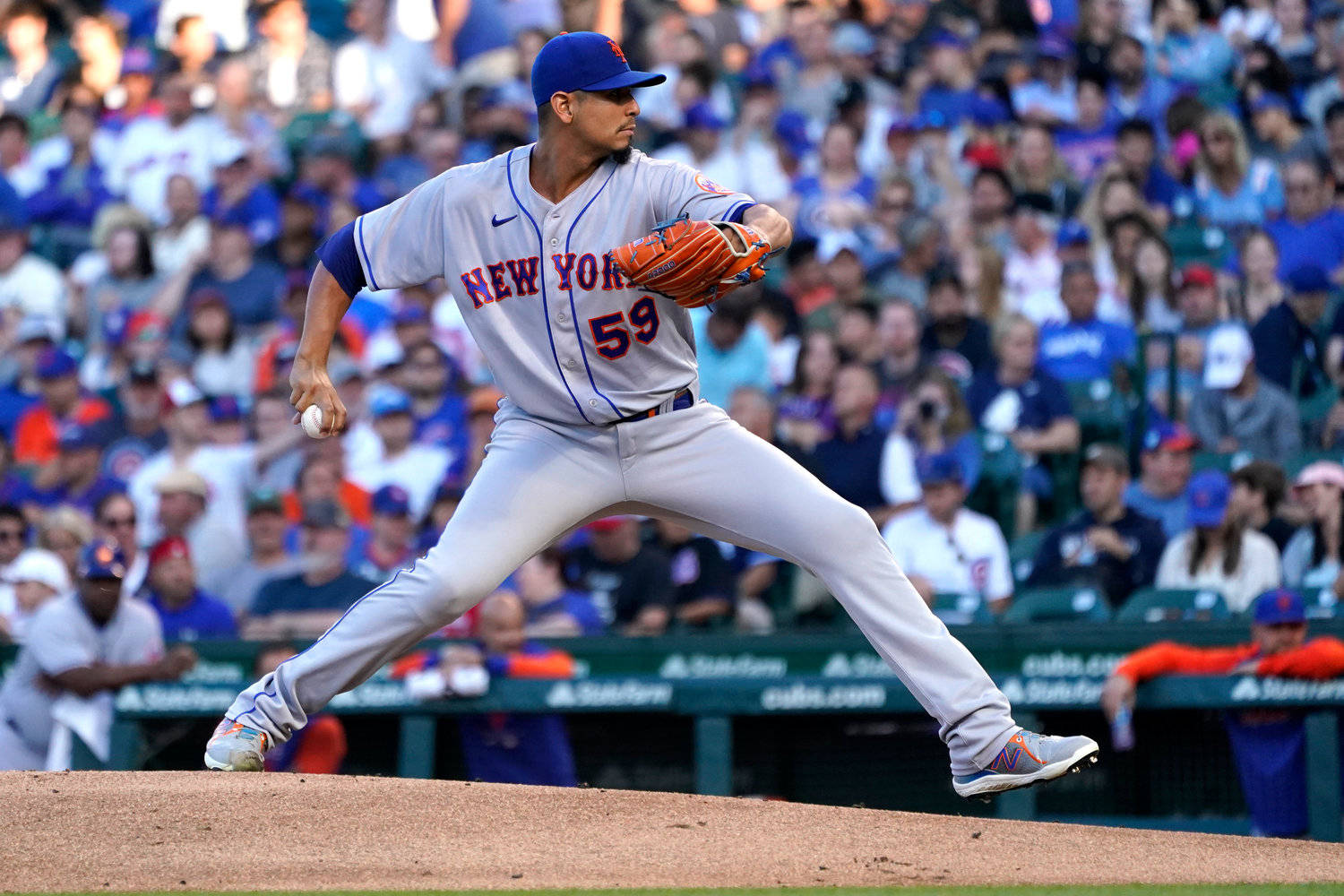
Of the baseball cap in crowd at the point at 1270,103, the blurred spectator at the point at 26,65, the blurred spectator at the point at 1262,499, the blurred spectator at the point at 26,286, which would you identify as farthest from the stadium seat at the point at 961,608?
the blurred spectator at the point at 26,65

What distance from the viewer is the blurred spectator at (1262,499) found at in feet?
23.3

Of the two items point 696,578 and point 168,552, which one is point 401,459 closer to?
point 168,552

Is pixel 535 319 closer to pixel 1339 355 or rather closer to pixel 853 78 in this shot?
pixel 1339 355

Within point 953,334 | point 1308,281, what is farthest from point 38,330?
point 1308,281

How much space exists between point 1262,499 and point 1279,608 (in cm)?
148

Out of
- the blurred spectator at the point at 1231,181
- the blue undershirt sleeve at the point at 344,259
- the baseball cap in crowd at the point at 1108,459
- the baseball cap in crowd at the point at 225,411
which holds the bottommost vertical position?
the baseball cap in crowd at the point at 1108,459

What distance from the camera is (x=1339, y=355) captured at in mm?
8148

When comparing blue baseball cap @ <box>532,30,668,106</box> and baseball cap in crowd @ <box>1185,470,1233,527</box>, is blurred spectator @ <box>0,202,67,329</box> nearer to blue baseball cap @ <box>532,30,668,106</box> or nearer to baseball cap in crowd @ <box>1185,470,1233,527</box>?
baseball cap in crowd @ <box>1185,470,1233,527</box>

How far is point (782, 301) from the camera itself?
9.14 m

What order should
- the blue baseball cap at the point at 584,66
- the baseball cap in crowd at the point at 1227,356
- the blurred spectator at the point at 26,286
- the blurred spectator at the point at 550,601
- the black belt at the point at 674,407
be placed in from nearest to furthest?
the blue baseball cap at the point at 584,66 → the black belt at the point at 674,407 → the blurred spectator at the point at 550,601 → the baseball cap in crowd at the point at 1227,356 → the blurred spectator at the point at 26,286

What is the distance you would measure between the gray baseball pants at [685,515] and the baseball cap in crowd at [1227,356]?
439cm

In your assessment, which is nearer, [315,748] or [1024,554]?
[315,748]

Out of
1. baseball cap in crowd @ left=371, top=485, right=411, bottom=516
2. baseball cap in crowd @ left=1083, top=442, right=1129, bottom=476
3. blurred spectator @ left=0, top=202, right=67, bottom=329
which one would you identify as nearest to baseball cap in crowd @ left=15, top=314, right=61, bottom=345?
blurred spectator @ left=0, top=202, right=67, bottom=329

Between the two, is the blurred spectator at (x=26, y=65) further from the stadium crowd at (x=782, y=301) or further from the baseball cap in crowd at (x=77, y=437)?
the baseball cap in crowd at (x=77, y=437)
